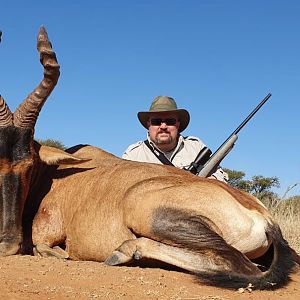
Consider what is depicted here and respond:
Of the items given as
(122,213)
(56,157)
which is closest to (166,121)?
(56,157)

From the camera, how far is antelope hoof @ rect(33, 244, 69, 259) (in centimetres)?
631

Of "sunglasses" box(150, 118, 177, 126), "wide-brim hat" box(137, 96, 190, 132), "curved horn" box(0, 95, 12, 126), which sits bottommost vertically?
"curved horn" box(0, 95, 12, 126)

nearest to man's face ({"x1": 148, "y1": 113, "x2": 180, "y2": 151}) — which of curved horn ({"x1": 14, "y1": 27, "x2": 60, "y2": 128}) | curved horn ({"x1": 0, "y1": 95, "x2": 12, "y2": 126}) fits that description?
curved horn ({"x1": 14, "y1": 27, "x2": 60, "y2": 128})

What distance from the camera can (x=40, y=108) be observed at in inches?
265

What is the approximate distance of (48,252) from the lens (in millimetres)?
6332

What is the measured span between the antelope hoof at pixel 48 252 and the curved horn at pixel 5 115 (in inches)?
49.7

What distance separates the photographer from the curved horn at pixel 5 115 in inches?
251

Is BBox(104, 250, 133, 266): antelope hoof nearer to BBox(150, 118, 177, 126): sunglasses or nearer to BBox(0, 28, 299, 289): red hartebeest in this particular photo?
BBox(0, 28, 299, 289): red hartebeest

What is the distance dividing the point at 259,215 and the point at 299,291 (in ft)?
2.77

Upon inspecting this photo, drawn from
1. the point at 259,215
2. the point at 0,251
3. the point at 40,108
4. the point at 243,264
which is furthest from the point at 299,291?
the point at 40,108

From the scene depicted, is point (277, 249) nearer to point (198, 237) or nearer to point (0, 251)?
point (198, 237)

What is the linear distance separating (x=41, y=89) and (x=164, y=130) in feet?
10.5

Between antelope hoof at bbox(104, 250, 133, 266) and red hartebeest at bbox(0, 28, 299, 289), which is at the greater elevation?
red hartebeest at bbox(0, 28, 299, 289)

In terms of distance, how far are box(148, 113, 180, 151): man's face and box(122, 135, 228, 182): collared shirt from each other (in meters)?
0.11
